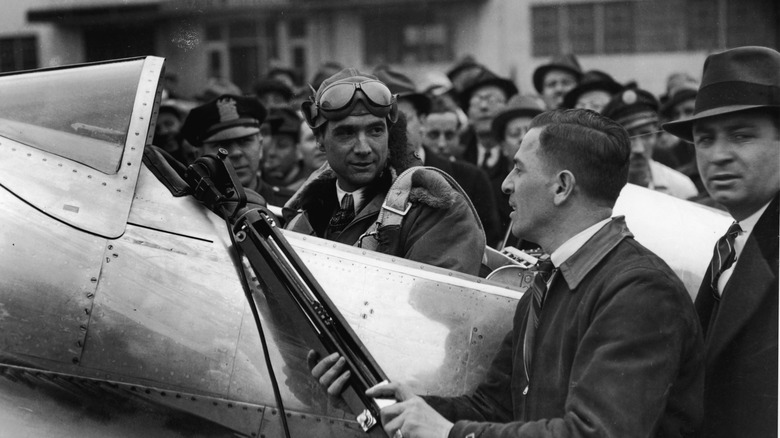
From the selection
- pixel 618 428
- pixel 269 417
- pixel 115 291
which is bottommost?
pixel 269 417

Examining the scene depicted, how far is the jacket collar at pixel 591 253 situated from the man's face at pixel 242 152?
366 cm

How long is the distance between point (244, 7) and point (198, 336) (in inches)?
667

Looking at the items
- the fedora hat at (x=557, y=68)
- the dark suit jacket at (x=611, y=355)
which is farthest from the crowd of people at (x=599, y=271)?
the fedora hat at (x=557, y=68)

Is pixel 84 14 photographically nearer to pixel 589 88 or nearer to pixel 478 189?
pixel 589 88

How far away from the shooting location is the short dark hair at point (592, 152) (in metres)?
2.92

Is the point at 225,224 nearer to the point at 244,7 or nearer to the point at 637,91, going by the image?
the point at 637,91

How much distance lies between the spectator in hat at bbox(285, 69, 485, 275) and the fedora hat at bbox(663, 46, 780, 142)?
106 cm

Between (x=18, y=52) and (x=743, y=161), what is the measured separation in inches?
523

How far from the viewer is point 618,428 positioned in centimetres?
253

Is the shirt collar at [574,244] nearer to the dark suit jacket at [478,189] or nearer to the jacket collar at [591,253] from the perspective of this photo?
the jacket collar at [591,253]

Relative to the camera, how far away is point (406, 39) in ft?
82.6

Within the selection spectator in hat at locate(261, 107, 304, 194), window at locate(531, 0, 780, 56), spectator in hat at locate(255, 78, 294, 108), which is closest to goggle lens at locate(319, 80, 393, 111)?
spectator in hat at locate(261, 107, 304, 194)

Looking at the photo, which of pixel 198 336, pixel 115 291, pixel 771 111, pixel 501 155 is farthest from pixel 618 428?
pixel 501 155

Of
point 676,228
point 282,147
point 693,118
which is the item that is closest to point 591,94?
point 282,147
